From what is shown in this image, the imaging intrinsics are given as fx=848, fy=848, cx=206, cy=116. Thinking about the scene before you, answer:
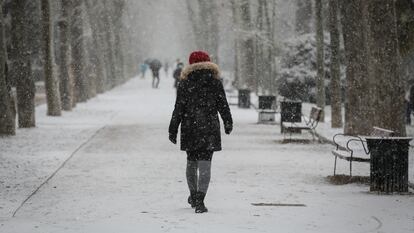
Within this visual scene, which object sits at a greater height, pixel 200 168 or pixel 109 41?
pixel 109 41

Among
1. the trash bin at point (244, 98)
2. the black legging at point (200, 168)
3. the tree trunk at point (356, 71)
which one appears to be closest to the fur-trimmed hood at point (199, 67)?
the black legging at point (200, 168)

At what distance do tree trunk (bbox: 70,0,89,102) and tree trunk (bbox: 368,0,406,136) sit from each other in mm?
19110

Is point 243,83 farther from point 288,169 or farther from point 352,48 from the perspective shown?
point 288,169

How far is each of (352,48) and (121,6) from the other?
116ft

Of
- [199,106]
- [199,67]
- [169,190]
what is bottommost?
[169,190]

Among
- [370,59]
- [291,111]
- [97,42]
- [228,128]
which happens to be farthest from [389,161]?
[97,42]

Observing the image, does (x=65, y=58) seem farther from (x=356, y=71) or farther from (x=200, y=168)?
(x=200, y=168)

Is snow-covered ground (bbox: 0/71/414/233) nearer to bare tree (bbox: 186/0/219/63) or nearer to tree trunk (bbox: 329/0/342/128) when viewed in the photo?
tree trunk (bbox: 329/0/342/128)

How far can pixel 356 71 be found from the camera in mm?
20281

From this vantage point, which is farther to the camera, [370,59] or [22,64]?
[22,64]

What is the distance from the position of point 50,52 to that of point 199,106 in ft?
61.1

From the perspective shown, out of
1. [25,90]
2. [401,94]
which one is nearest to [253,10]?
[25,90]

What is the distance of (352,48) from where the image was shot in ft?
67.5

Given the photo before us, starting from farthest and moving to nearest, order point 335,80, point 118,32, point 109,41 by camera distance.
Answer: point 118,32 < point 109,41 < point 335,80
